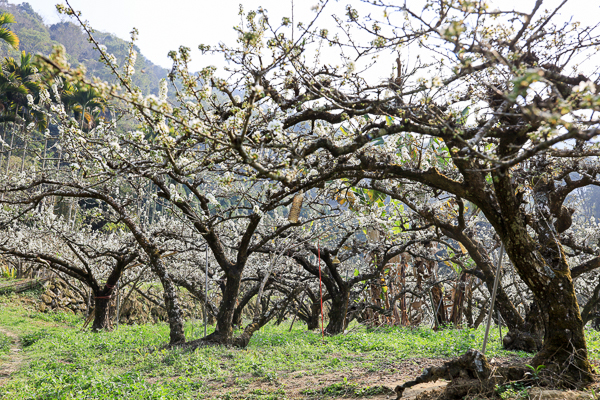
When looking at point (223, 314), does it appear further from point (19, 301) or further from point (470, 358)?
point (19, 301)

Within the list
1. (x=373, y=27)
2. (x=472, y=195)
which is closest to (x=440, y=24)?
(x=373, y=27)

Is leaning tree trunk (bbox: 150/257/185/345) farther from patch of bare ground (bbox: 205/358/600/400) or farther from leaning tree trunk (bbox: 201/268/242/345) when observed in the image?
patch of bare ground (bbox: 205/358/600/400)

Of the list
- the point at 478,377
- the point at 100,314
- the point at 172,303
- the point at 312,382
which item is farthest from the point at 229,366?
the point at 100,314

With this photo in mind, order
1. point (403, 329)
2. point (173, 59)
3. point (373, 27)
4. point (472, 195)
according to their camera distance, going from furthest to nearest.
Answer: point (403, 329) < point (472, 195) < point (373, 27) < point (173, 59)

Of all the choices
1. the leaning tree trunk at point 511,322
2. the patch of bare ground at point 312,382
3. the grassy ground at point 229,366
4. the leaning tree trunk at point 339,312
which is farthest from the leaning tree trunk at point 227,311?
the leaning tree trunk at point 511,322

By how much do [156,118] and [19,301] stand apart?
17.8 m

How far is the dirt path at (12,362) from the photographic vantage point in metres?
6.85

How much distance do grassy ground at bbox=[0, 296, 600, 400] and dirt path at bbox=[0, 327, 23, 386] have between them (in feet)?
0.58

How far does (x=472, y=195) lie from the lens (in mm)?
4523

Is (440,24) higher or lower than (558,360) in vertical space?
higher

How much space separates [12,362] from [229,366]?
5074 mm

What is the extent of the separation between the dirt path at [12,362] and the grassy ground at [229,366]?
0.58 ft

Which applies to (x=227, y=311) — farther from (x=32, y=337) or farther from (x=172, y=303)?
(x=32, y=337)

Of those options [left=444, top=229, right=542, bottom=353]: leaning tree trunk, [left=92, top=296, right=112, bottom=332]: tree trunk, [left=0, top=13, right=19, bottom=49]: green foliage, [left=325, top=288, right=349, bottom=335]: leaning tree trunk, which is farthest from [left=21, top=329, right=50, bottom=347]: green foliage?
[left=0, top=13, right=19, bottom=49]: green foliage
